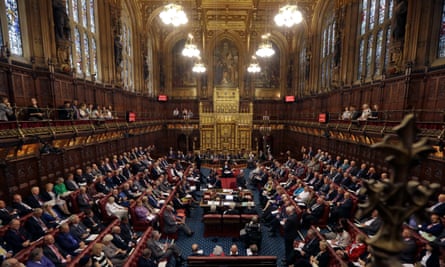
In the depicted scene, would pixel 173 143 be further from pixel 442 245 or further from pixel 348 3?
pixel 442 245

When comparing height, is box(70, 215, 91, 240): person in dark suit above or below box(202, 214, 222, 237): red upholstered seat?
above

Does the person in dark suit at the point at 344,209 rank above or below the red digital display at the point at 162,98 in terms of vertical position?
below

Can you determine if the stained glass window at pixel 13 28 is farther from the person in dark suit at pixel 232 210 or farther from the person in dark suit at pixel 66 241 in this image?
the person in dark suit at pixel 232 210

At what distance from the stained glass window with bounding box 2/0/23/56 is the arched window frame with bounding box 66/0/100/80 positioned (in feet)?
9.01

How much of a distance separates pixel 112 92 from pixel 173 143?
9.57 meters

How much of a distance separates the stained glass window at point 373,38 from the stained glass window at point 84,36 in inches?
624

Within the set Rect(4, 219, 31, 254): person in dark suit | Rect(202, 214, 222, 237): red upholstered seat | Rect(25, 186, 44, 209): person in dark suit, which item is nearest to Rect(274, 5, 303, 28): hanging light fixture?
Rect(202, 214, 222, 237): red upholstered seat

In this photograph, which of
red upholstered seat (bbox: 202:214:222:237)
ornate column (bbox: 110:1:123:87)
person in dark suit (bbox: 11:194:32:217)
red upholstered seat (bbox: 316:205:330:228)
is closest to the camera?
person in dark suit (bbox: 11:194:32:217)

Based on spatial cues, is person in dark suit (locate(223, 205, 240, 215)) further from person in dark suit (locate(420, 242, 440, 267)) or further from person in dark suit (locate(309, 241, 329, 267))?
person in dark suit (locate(420, 242, 440, 267))

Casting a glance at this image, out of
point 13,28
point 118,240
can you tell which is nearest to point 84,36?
point 13,28

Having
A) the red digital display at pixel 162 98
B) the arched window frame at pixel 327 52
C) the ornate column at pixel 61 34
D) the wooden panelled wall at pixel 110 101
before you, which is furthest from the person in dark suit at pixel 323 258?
the red digital display at pixel 162 98

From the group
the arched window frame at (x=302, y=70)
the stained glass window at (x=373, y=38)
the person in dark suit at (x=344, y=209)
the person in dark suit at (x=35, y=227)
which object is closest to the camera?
the person in dark suit at (x=35, y=227)

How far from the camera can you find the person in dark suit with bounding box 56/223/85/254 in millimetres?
5652

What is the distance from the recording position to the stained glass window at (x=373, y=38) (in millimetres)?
11259
